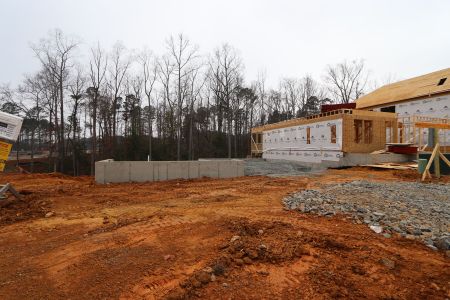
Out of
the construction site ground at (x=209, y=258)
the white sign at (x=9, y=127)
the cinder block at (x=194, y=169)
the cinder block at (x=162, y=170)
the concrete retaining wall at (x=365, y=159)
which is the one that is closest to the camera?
the construction site ground at (x=209, y=258)

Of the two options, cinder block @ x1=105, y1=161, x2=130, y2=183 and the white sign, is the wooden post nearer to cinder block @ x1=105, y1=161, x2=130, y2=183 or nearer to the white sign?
cinder block @ x1=105, y1=161, x2=130, y2=183

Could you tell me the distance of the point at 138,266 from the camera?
136 inches

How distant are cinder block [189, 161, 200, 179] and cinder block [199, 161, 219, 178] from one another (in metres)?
0.16

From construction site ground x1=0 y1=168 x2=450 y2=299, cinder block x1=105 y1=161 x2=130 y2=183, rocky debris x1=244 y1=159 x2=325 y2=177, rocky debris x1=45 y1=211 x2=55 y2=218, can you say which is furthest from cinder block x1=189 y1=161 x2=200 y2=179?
rocky debris x1=45 y1=211 x2=55 y2=218

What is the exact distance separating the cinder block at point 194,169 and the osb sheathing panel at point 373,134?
32.9 feet

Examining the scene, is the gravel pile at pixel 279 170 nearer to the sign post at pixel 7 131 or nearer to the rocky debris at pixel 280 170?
the rocky debris at pixel 280 170

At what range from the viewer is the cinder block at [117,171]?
36.6 ft

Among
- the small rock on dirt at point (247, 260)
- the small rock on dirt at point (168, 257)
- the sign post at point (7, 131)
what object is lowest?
the small rock on dirt at point (168, 257)

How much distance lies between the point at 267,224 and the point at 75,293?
312 cm

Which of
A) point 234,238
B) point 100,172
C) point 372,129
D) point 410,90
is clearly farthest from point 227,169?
point 410,90

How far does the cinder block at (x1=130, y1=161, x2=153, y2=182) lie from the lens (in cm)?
1152

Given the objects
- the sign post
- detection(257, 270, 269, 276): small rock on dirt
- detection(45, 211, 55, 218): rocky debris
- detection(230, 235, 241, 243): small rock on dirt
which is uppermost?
the sign post

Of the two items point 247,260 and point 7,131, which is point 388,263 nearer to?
point 247,260

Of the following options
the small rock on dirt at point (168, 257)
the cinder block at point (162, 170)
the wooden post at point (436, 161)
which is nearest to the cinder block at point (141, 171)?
the cinder block at point (162, 170)
